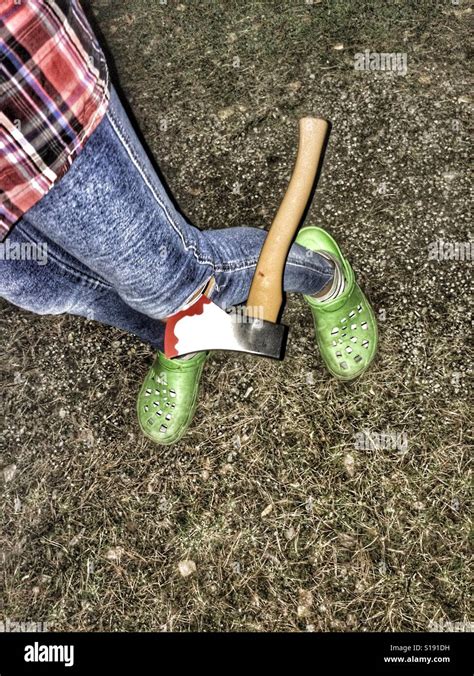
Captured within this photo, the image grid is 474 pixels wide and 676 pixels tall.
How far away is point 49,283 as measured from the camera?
1.24 m

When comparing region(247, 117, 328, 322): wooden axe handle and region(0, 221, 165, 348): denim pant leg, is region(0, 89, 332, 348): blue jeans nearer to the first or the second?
region(0, 221, 165, 348): denim pant leg

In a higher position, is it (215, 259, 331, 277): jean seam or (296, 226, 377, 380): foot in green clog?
(215, 259, 331, 277): jean seam

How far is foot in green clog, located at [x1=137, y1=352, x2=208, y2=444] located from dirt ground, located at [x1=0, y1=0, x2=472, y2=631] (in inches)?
3.3

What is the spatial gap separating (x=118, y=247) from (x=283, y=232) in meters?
0.48

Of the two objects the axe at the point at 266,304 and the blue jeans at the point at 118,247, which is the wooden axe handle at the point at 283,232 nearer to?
the axe at the point at 266,304

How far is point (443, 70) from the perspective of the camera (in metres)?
2.32

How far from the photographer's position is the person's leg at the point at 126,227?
37.7 inches

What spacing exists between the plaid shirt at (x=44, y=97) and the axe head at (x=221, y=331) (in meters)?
0.52

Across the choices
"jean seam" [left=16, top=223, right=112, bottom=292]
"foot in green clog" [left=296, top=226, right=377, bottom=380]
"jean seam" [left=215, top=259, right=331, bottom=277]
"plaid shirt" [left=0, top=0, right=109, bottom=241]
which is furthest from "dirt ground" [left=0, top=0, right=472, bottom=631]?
"plaid shirt" [left=0, top=0, right=109, bottom=241]

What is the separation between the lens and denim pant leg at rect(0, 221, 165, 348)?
1131 mm

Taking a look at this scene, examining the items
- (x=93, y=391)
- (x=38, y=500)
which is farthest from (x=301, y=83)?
(x=38, y=500)

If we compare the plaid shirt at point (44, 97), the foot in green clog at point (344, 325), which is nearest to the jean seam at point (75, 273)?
the plaid shirt at point (44, 97)

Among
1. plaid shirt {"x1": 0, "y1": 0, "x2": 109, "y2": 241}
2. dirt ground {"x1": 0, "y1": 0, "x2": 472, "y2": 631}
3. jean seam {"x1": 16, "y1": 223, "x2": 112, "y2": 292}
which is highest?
plaid shirt {"x1": 0, "y1": 0, "x2": 109, "y2": 241}

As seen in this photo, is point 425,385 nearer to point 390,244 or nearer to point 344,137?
point 390,244
